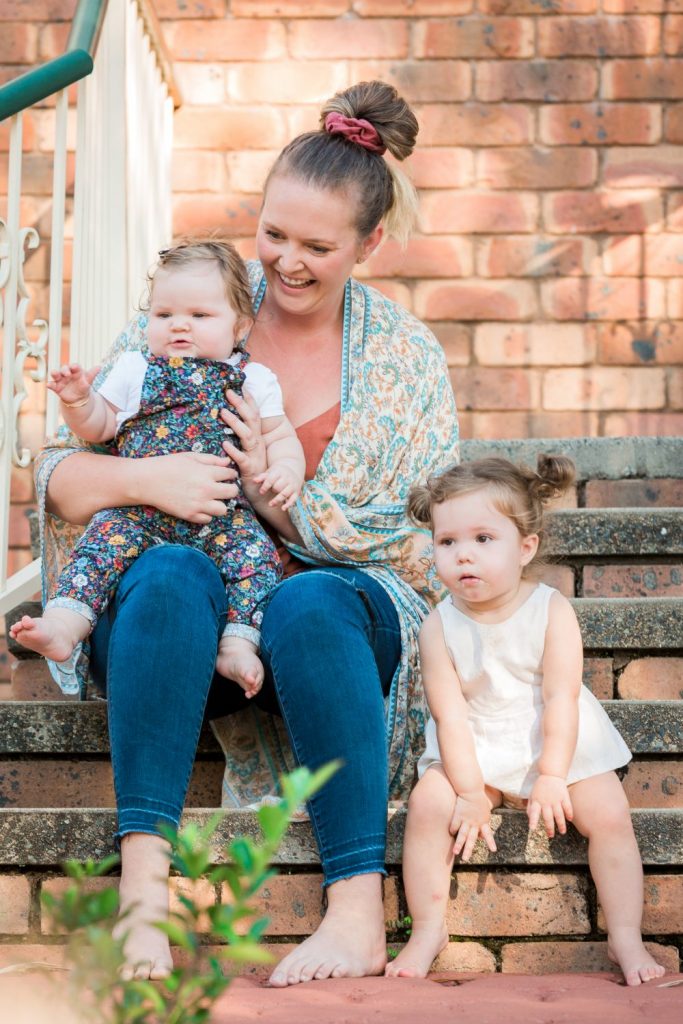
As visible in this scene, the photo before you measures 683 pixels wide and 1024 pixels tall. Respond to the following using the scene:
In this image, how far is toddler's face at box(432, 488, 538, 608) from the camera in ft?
6.21

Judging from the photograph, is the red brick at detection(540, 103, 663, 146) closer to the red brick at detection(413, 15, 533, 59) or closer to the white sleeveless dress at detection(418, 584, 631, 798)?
the red brick at detection(413, 15, 533, 59)

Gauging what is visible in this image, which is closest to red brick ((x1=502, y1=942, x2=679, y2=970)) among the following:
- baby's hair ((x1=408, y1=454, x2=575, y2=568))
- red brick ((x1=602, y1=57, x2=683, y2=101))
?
baby's hair ((x1=408, y1=454, x2=575, y2=568))

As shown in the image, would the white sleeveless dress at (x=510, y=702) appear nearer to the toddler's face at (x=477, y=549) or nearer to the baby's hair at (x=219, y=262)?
the toddler's face at (x=477, y=549)

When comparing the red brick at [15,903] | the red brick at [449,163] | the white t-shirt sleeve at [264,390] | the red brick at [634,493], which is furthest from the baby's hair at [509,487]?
the red brick at [449,163]

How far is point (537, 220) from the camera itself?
13.2 feet

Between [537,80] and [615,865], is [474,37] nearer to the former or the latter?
[537,80]

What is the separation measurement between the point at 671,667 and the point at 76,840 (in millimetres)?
1191

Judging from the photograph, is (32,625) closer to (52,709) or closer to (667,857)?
(52,709)

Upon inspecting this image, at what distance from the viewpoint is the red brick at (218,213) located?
404cm

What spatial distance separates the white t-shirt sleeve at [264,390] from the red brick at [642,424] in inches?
77.9

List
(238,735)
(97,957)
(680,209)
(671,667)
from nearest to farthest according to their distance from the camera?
(97,957) < (238,735) < (671,667) < (680,209)

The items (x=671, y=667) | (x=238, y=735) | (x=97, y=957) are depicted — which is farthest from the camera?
(x=671, y=667)

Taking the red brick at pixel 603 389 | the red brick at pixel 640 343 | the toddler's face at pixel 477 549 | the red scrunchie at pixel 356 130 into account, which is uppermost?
the red scrunchie at pixel 356 130

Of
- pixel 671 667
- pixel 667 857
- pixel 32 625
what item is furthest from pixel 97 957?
pixel 671 667
